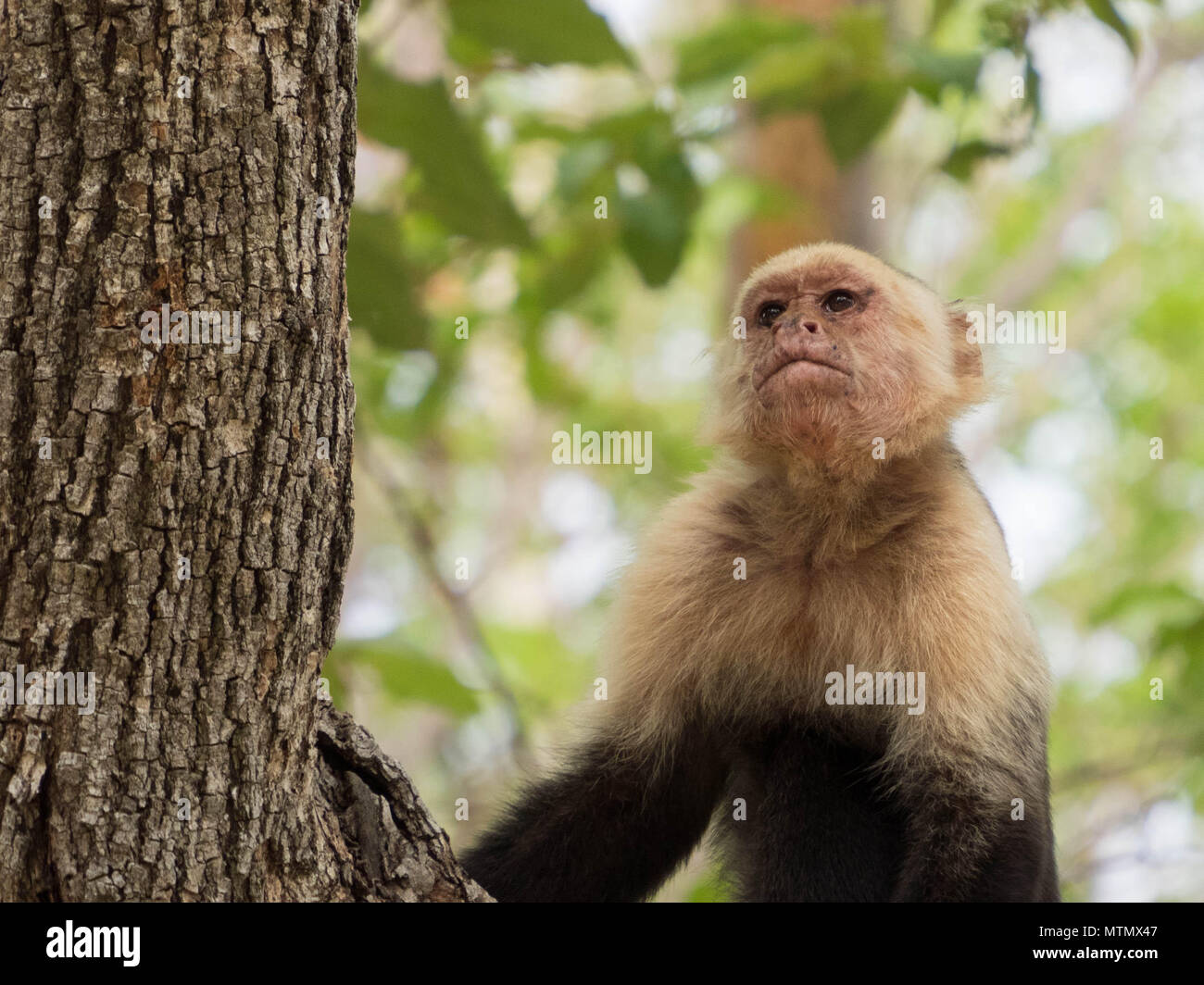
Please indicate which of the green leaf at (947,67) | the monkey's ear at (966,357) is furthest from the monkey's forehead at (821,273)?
the green leaf at (947,67)

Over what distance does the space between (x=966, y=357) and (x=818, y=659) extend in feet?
5.44

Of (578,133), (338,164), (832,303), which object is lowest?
(338,164)

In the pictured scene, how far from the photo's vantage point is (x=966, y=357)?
5652 millimetres

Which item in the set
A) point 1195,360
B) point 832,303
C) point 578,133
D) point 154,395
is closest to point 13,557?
point 154,395

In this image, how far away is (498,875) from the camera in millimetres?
4789

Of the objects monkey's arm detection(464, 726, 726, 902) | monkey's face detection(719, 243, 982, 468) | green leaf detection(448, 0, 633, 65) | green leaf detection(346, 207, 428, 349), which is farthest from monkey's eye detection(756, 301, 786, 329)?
monkey's arm detection(464, 726, 726, 902)

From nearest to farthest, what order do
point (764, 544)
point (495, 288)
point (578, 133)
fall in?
1. point (764, 544)
2. point (578, 133)
3. point (495, 288)

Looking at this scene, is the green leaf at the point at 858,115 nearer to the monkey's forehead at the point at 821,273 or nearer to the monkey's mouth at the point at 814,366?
the monkey's forehead at the point at 821,273

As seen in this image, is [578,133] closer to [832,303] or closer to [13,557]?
[832,303]

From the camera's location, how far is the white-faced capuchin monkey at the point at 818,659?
446cm

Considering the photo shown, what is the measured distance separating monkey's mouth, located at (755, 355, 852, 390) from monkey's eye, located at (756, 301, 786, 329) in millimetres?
394

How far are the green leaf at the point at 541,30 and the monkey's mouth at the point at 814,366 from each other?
1.38 meters

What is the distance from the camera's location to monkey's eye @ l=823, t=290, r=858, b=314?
5.26 meters

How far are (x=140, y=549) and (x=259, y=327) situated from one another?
1.87 ft
